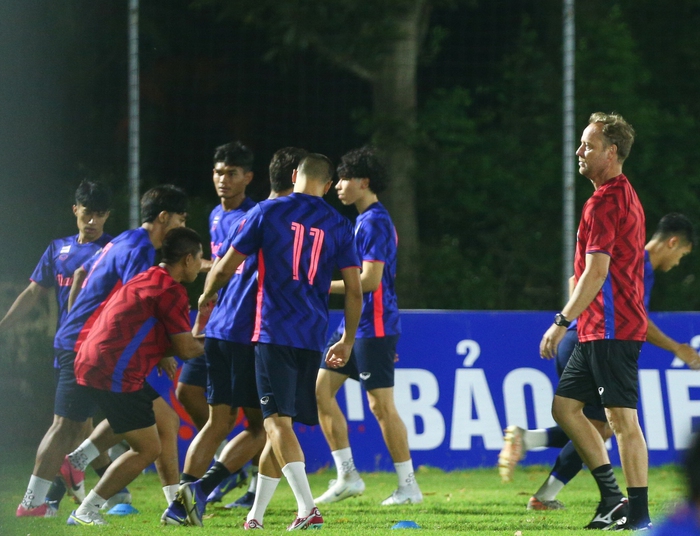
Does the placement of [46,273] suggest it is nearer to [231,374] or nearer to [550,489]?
[231,374]

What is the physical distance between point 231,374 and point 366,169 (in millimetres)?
1798

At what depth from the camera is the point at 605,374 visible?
5.80 meters

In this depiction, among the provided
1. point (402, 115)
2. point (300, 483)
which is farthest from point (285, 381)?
point (402, 115)

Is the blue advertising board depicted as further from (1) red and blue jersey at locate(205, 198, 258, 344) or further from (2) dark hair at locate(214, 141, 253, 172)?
(1) red and blue jersey at locate(205, 198, 258, 344)

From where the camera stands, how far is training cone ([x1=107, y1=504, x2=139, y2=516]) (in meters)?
7.01

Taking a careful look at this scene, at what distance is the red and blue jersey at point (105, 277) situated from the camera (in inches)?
266

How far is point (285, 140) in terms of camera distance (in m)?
14.8

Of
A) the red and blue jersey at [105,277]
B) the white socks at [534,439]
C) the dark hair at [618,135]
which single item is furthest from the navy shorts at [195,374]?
the dark hair at [618,135]

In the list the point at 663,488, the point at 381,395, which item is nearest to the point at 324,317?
the point at 381,395

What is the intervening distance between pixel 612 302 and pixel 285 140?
9393 mm

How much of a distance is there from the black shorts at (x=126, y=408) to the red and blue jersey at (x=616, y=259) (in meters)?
2.36

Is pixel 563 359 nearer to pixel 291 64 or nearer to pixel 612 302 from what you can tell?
pixel 612 302

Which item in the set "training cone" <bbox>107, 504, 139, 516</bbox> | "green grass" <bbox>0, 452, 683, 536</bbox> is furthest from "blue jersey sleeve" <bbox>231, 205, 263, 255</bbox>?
"training cone" <bbox>107, 504, 139, 516</bbox>

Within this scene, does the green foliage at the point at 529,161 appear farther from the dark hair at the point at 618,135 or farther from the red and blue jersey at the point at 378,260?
the dark hair at the point at 618,135
